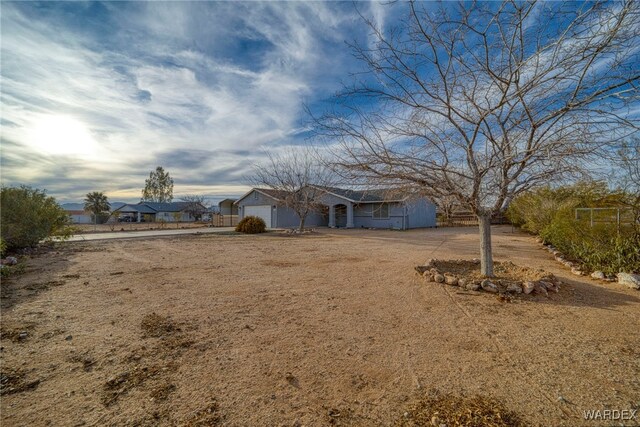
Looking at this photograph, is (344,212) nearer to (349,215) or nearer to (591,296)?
(349,215)

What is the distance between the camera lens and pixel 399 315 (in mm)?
4219

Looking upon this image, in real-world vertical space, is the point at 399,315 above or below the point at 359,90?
below

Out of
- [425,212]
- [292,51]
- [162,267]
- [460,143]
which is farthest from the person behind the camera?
[425,212]

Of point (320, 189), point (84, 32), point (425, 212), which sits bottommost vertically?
point (425, 212)

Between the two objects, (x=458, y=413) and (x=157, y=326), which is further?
(x=157, y=326)

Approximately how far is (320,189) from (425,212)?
460 inches

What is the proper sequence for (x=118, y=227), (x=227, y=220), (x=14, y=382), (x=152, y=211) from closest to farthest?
(x=14, y=382) → (x=118, y=227) → (x=227, y=220) → (x=152, y=211)

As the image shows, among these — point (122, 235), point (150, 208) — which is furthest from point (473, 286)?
point (150, 208)

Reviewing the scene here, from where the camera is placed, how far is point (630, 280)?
5559 millimetres

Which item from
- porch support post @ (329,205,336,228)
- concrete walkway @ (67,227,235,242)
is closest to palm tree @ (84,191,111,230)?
concrete walkway @ (67,227,235,242)

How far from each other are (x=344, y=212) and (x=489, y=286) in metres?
21.8

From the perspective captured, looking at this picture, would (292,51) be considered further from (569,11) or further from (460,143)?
(569,11)

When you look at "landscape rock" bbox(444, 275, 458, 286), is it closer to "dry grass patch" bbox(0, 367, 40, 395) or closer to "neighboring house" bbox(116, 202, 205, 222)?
"dry grass patch" bbox(0, 367, 40, 395)

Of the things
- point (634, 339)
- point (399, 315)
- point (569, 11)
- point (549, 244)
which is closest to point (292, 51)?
point (569, 11)
